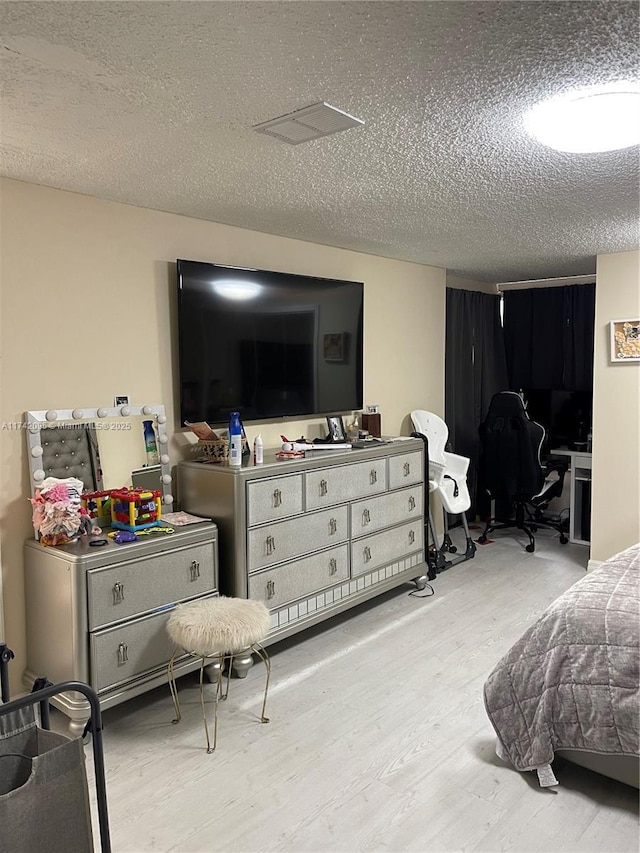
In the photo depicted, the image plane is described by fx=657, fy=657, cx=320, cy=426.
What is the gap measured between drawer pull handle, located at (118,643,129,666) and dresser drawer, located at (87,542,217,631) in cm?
12

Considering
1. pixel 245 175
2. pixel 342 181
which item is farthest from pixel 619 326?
pixel 245 175

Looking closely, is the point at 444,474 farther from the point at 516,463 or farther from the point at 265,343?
the point at 265,343

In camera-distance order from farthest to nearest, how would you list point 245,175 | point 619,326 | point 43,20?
point 619,326 → point 245,175 → point 43,20

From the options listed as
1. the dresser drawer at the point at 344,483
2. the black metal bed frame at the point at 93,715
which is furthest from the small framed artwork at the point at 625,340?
the black metal bed frame at the point at 93,715

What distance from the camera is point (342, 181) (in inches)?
114

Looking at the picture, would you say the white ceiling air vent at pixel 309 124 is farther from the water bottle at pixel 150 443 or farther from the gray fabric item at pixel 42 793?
the gray fabric item at pixel 42 793

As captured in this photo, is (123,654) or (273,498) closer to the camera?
(123,654)

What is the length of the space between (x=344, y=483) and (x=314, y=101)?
7.54 ft

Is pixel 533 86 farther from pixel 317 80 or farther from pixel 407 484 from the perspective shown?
pixel 407 484

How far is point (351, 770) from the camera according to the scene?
2529 millimetres

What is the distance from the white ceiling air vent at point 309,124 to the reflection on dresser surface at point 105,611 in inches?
69.8

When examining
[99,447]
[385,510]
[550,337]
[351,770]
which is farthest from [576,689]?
[550,337]

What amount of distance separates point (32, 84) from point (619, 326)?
162 inches

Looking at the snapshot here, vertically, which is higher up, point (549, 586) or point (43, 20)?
point (43, 20)
